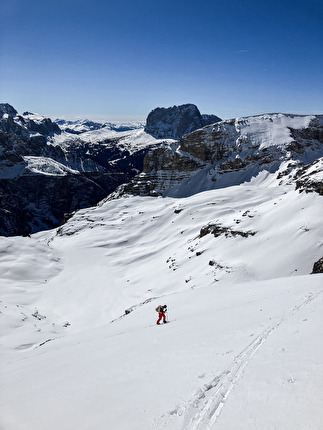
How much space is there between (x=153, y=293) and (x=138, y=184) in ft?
329

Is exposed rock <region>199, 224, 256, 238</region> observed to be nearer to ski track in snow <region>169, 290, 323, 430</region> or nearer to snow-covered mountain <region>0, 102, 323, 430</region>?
snow-covered mountain <region>0, 102, 323, 430</region>

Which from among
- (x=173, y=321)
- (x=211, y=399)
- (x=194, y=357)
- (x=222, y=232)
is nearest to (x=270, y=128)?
(x=222, y=232)

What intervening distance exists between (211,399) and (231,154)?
139197 millimetres

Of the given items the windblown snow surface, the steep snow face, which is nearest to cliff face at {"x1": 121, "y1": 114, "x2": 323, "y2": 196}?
the steep snow face

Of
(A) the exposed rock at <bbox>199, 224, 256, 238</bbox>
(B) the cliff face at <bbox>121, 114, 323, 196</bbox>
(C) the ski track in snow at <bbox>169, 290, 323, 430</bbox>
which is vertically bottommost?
(A) the exposed rock at <bbox>199, 224, 256, 238</bbox>

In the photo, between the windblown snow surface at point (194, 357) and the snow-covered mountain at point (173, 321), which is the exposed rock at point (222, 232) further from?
the windblown snow surface at point (194, 357)

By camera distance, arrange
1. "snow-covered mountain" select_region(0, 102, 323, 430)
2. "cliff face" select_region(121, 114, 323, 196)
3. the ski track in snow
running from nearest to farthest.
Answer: the ski track in snow → "snow-covered mountain" select_region(0, 102, 323, 430) → "cliff face" select_region(121, 114, 323, 196)

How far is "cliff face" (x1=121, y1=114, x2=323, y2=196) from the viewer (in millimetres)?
123625

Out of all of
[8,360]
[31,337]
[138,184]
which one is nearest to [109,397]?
[8,360]

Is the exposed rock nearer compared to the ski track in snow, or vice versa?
the ski track in snow

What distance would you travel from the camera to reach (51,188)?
192625 mm

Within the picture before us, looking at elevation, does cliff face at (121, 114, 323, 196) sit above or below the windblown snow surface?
above

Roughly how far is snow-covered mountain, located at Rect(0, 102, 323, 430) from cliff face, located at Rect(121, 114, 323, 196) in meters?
26.5

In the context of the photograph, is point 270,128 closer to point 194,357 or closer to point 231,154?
point 231,154
